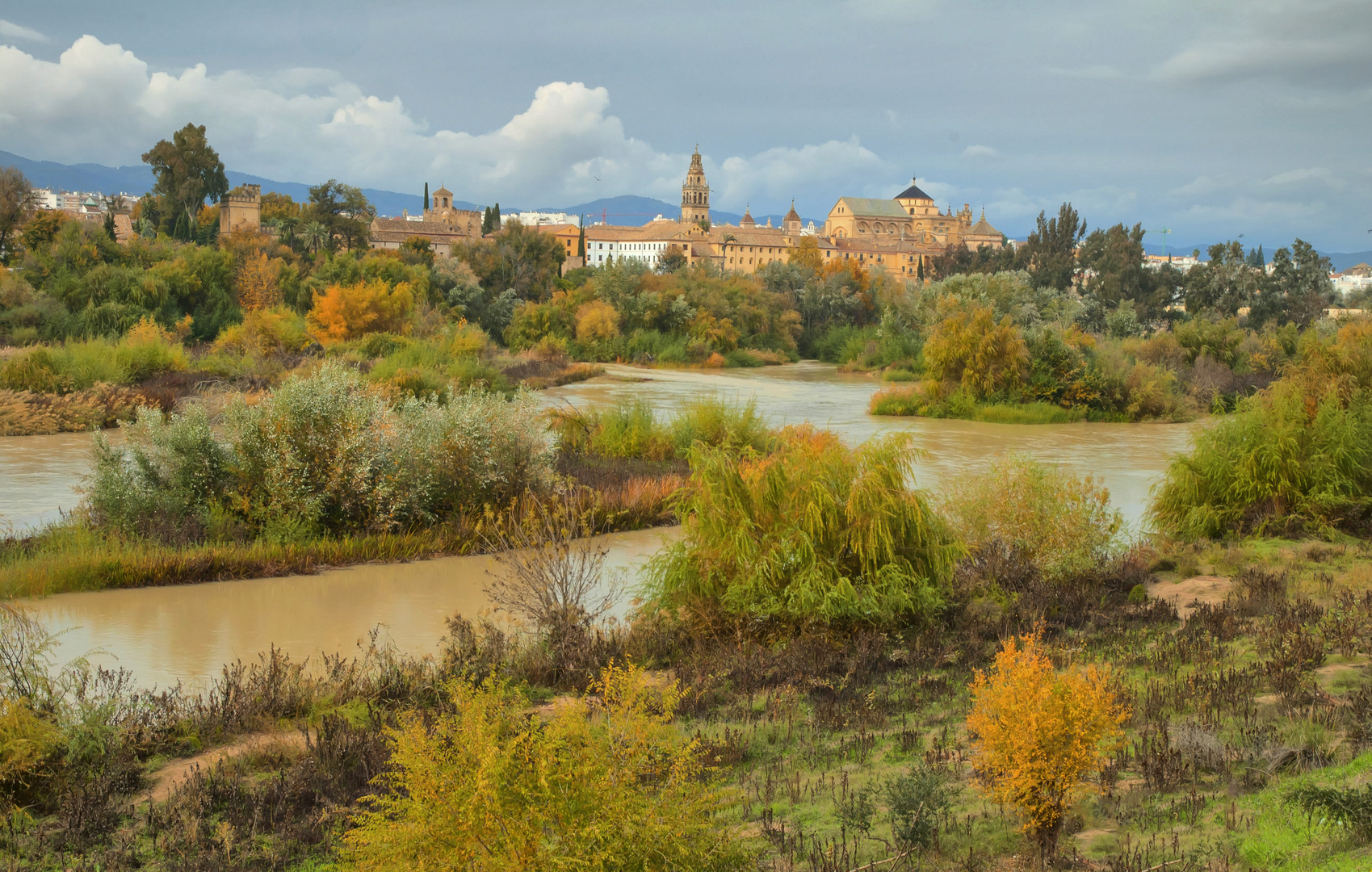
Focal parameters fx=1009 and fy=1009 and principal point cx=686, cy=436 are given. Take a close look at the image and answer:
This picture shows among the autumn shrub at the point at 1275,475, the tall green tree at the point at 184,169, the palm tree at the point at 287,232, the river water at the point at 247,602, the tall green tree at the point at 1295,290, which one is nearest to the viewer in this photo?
the river water at the point at 247,602

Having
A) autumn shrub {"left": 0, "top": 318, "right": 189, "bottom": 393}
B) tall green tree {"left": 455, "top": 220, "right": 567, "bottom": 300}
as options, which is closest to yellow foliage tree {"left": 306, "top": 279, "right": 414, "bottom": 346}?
autumn shrub {"left": 0, "top": 318, "right": 189, "bottom": 393}

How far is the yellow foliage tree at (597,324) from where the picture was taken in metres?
46.7

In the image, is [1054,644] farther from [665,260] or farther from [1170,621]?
[665,260]

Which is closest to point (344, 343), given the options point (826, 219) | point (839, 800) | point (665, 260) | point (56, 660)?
point (56, 660)

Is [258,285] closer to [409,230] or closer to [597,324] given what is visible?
[597,324]

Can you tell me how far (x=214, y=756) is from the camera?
5520 millimetres

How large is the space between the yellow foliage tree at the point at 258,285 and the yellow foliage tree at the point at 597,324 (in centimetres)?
1323

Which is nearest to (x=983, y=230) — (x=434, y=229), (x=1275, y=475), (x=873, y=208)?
(x=873, y=208)

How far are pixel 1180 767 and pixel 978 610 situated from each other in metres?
3.59

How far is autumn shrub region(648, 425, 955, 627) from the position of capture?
→ 301 inches

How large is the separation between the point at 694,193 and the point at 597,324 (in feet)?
405

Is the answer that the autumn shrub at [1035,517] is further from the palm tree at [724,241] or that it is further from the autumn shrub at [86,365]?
the palm tree at [724,241]

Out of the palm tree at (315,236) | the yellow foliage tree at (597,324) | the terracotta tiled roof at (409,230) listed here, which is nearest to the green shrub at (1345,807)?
the yellow foliage tree at (597,324)

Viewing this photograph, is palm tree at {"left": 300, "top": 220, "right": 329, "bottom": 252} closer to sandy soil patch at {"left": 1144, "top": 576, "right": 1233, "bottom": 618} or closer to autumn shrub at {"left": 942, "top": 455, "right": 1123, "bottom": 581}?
autumn shrub at {"left": 942, "top": 455, "right": 1123, "bottom": 581}
